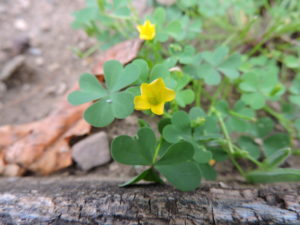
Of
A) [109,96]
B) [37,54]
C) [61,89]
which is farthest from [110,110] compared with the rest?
[37,54]

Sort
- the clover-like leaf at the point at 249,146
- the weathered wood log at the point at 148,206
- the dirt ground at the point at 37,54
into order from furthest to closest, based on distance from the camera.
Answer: the dirt ground at the point at 37,54, the clover-like leaf at the point at 249,146, the weathered wood log at the point at 148,206

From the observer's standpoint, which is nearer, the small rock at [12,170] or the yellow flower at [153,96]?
the yellow flower at [153,96]

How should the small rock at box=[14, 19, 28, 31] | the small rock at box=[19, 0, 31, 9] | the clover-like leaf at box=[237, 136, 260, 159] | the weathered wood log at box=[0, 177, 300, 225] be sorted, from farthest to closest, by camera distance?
the small rock at box=[19, 0, 31, 9] → the small rock at box=[14, 19, 28, 31] → the clover-like leaf at box=[237, 136, 260, 159] → the weathered wood log at box=[0, 177, 300, 225]

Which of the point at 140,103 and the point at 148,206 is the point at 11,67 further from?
the point at 148,206

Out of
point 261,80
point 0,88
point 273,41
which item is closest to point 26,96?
point 0,88

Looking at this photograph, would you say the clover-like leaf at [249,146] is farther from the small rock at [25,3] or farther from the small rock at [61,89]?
the small rock at [25,3]

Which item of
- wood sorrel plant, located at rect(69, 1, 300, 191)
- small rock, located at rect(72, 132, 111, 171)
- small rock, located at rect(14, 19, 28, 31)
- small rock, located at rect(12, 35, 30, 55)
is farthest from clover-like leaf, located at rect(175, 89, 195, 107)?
small rock, located at rect(14, 19, 28, 31)

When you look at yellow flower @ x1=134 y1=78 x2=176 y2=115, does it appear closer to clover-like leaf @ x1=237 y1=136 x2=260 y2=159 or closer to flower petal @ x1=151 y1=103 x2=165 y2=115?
flower petal @ x1=151 y1=103 x2=165 y2=115

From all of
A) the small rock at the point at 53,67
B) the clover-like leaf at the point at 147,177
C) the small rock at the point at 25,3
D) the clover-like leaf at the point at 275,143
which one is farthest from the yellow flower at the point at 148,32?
the small rock at the point at 25,3
